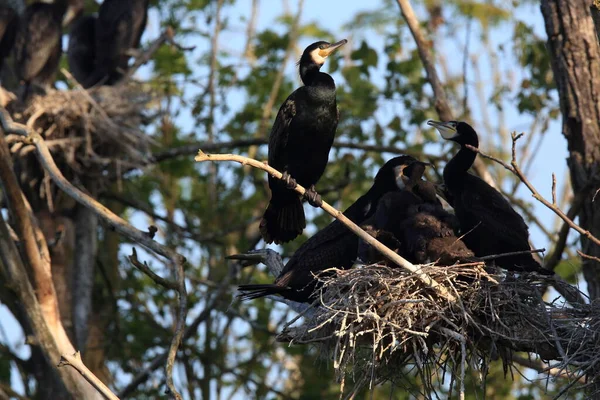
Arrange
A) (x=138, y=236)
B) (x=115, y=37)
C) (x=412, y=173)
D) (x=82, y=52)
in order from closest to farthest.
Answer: (x=138, y=236), (x=412, y=173), (x=115, y=37), (x=82, y=52)

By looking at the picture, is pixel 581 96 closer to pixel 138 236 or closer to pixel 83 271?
pixel 138 236

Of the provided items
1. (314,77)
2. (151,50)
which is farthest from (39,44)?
(314,77)

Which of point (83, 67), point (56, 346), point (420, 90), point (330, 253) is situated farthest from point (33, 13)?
point (330, 253)

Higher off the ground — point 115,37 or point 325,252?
point 115,37

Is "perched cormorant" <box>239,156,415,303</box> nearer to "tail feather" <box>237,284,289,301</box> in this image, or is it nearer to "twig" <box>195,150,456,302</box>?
"tail feather" <box>237,284,289,301</box>

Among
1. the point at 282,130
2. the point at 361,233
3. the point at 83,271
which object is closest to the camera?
the point at 361,233

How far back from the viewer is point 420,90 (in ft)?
35.3

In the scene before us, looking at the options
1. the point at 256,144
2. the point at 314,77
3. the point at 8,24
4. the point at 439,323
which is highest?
the point at 8,24

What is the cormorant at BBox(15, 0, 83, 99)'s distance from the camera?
10.7m

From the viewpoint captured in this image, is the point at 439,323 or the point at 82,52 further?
the point at 82,52

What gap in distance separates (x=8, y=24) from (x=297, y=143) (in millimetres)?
6250

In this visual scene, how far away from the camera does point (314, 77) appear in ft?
23.4

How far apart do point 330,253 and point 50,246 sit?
3527mm

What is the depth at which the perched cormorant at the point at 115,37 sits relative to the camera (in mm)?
11586
